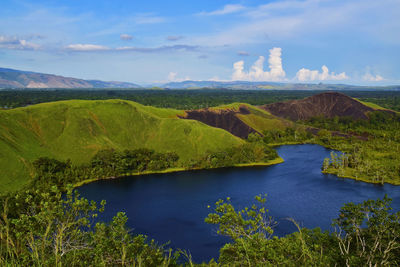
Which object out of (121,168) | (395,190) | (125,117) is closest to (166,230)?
(121,168)

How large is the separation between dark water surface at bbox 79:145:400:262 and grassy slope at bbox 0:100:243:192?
24.8 metres

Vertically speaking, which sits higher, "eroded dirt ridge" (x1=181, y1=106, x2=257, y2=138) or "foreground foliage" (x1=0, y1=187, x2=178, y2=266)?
"foreground foliage" (x1=0, y1=187, x2=178, y2=266)

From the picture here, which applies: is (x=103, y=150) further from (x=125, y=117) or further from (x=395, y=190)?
(x=395, y=190)

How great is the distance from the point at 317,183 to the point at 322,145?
76.9m

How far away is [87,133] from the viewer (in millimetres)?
135125

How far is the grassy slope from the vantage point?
111 m

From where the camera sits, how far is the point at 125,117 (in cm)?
15775

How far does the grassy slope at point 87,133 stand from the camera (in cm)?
11119

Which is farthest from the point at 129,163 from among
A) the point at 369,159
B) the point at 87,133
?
the point at 369,159

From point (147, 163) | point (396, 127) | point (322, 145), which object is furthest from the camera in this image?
point (396, 127)

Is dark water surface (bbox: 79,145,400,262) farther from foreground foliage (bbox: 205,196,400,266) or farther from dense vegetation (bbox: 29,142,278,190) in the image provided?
foreground foliage (bbox: 205,196,400,266)

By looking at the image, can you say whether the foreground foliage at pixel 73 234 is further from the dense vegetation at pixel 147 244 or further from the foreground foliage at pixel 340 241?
the foreground foliage at pixel 340 241

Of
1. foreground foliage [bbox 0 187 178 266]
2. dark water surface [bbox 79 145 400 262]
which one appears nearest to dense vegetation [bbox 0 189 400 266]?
foreground foliage [bbox 0 187 178 266]

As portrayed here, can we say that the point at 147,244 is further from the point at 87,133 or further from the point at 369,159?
the point at 369,159
